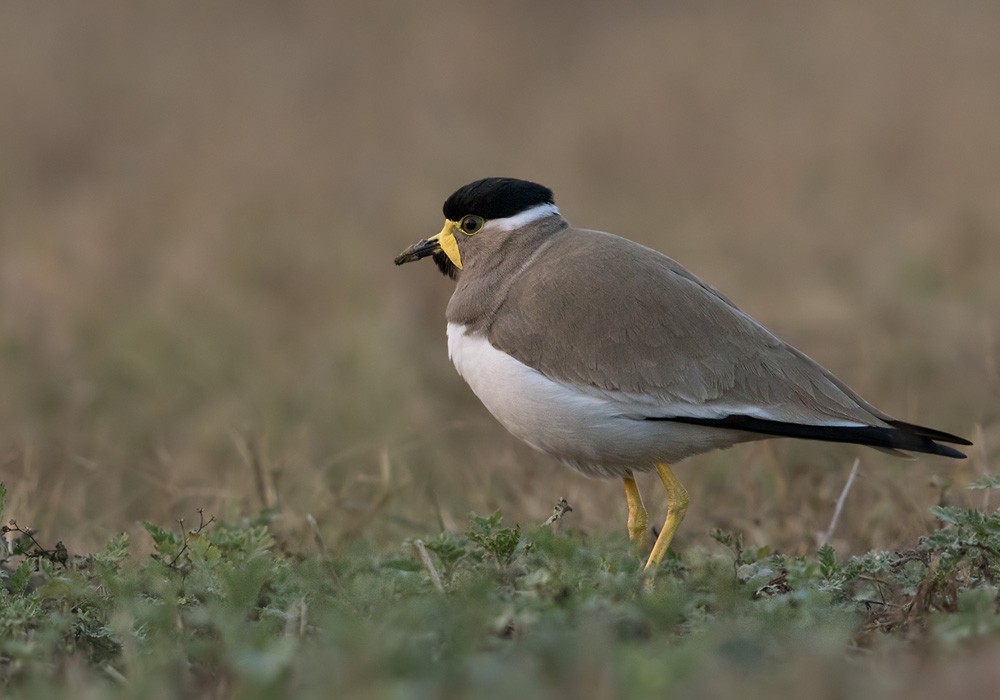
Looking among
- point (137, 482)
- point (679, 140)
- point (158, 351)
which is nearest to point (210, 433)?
point (137, 482)

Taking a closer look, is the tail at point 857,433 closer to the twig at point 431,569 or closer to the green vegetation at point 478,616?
the green vegetation at point 478,616

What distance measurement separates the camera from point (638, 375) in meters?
3.92

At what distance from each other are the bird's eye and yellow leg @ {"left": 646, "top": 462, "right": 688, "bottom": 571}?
1043 mm

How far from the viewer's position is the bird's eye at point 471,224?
458 centimetres

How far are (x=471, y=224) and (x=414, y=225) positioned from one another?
17.3ft

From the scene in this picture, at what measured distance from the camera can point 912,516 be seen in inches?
186

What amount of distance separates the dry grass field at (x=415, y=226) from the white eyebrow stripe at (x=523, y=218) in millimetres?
1010

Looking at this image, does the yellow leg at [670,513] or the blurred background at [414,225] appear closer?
the yellow leg at [670,513]

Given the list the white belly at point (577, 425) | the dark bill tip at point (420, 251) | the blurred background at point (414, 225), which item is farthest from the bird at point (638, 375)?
the blurred background at point (414, 225)

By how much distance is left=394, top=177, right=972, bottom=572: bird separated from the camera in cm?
387

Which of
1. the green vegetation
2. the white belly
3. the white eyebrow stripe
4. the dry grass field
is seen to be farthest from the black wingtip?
the white eyebrow stripe

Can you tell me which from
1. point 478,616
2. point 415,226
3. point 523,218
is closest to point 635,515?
point 523,218

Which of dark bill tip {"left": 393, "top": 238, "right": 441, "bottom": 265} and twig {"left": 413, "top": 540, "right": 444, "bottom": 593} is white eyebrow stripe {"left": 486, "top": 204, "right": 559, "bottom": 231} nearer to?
dark bill tip {"left": 393, "top": 238, "right": 441, "bottom": 265}

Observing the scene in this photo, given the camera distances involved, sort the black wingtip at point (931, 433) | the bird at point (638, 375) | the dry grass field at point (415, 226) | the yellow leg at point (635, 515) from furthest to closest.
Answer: the dry grass field at point (415, 226) < the yellow leg at point (635, 515) < the bird at point (638, 375) < the black wingtip at point (931, 433)
